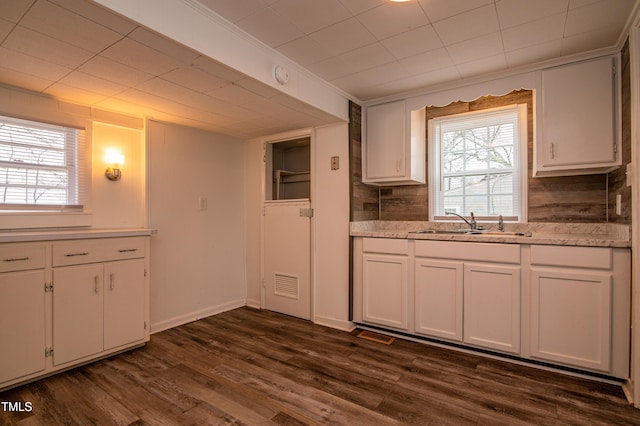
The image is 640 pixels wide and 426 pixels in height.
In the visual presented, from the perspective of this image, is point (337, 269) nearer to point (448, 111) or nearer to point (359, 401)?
point (359, 401)

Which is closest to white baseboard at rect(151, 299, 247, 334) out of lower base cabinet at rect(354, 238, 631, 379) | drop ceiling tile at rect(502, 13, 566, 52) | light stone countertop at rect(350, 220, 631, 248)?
lower base cabinet at rect(354, 238, 631, 379)

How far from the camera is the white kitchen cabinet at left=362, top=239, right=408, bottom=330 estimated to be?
9.93ft

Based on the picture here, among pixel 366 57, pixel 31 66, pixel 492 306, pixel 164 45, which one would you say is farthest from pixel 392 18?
pixel 31 66

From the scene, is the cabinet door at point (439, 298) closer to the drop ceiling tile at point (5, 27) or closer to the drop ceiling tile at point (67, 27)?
the drop ceiling tile at point (67, 27)

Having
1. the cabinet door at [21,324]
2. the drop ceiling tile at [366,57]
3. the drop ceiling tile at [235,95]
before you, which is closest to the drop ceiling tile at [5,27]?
the drop ceiling tile at [235,95]

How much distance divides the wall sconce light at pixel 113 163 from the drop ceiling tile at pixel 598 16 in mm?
3600

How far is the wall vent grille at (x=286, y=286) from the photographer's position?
3.73 metres

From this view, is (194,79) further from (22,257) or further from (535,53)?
(535,53)

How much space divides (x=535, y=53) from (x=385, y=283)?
86.2 inches

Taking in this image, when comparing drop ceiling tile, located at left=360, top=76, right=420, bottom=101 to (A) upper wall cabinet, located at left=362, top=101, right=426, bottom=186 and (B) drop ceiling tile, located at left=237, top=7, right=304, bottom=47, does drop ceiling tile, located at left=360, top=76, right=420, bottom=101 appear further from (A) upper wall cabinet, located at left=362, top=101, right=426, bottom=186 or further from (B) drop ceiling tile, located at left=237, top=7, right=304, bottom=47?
(B) drop ceiling tile, located at left=237, top=7, right=304, bottom=47

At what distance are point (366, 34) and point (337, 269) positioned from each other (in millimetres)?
2145

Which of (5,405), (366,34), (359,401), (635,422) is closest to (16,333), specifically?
(5,405)

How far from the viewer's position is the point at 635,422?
182cm

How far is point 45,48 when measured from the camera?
1.89 m
